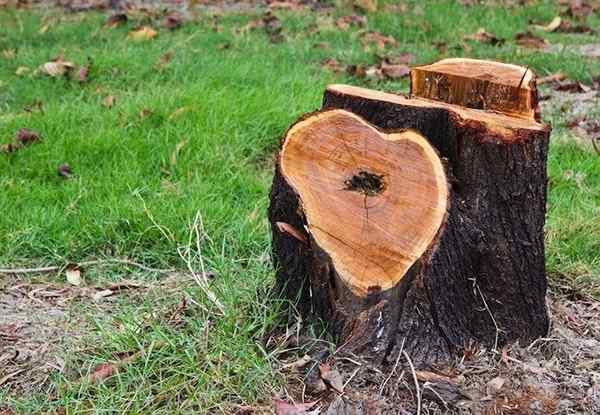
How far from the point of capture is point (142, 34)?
22.4ft

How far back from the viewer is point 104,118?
4734 millimetres

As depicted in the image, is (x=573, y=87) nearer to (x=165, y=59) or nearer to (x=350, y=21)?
(x=350, y=21)

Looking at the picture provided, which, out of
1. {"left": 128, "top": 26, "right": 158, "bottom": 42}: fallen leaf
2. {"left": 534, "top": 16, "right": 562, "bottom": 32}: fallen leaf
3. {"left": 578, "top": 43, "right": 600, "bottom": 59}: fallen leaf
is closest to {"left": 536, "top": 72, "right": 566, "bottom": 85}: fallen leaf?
{"left": 578, "top": 43, "right": 600, "bottom": 59}: fallen leaf

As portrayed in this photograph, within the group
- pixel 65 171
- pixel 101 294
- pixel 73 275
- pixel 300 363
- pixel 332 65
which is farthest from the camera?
pixel 332 65

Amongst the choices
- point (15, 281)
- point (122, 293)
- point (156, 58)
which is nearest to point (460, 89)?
point (122, 293)

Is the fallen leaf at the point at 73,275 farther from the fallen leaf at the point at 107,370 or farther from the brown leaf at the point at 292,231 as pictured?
the brown leaf at the point at 292,231

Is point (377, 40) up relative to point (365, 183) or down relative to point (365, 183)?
down

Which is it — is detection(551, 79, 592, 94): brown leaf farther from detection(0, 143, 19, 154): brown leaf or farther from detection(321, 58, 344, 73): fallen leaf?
detection(0, 143, 19, 154): brown leaf

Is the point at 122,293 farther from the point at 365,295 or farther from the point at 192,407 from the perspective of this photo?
the point at 365,295

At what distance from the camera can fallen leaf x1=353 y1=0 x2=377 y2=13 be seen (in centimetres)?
769

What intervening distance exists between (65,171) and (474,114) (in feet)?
7.84

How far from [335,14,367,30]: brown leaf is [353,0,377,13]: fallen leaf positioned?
17cm

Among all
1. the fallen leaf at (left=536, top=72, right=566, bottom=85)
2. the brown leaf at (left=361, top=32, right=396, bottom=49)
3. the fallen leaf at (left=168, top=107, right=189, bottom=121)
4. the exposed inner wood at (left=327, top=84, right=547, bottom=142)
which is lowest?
Answer: the brown leaf at (left=361, top=32, right=396, bottom=49)

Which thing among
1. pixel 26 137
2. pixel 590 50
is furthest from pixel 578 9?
pixel 26 137
